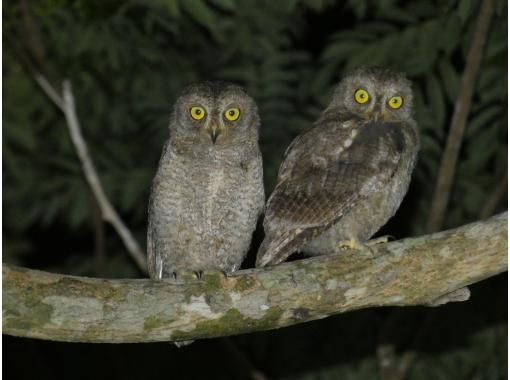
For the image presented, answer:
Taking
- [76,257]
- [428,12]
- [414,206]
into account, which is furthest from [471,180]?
[76,257]

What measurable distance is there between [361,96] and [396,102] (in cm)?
18

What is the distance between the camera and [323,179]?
14.6 ft

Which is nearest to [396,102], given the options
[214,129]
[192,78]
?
[214,129]

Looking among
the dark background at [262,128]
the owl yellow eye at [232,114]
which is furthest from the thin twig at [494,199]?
the owl yellow eye at [232,114]

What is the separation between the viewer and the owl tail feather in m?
4.26

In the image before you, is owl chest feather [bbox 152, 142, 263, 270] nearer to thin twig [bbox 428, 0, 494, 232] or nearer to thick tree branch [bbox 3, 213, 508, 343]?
thick tree branch [bbox 3, 213, 508, 343]

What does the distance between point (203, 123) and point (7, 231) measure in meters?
3.95

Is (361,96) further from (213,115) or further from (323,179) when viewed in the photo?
(213,115)

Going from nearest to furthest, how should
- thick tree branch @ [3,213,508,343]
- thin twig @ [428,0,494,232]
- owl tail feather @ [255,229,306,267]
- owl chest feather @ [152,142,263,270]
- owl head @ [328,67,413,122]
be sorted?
1. thick tree branch @ [3,213,508,343]
2. owl tail feather @ [255,229,306,267]
3. owl chest feather @ [152,142,263,270]
4. owl head @ [328,67,413,122]
5. thin twig @ [428,0,494,232]

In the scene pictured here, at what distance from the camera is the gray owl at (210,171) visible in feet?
14.7

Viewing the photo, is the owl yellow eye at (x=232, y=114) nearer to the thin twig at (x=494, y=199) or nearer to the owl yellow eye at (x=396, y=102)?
the owl yellow eye at (x=396, y=102)

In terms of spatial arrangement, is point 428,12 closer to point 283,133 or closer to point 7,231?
point 283,133

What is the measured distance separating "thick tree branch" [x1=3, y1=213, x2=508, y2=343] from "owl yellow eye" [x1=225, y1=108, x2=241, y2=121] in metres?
1.06

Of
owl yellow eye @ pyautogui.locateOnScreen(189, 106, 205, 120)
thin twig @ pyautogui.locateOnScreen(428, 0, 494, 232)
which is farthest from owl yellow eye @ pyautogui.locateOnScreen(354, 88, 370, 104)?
thin twig @ pyautogui.locateOnScreen(428, 0, 494, 232)
